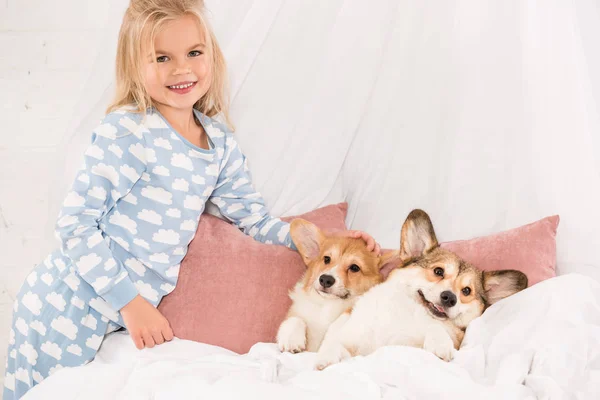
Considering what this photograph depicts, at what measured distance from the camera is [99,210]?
142 centimetres

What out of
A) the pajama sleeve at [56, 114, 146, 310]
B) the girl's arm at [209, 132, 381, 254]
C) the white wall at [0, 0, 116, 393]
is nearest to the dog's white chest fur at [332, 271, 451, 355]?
the girl's arm at [209, 132, 381, 254]

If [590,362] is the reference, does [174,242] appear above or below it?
below

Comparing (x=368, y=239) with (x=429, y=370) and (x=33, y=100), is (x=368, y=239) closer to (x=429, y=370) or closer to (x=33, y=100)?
(x=429, y=370)

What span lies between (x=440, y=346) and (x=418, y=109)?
0.75m

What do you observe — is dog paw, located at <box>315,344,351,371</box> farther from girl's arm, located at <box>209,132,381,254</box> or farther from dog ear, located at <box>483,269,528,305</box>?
girl's arm, located at <box>209,132,381,254</box>

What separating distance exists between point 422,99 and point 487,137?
0.21 metres

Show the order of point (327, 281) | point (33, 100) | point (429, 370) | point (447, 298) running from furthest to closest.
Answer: point (33, 100), point (327, 281), point (447, 298), point (429, 370)

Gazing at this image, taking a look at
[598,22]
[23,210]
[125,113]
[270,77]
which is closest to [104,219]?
[125,113]

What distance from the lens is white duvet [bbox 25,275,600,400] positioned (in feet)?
3.53

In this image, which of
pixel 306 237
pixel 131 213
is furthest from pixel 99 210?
pixel 306 237

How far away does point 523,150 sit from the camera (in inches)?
62.4

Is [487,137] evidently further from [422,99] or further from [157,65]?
[157,65]

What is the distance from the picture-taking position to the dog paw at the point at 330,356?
1193 millimetres

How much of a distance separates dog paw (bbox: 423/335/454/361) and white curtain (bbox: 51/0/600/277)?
0.50 m
